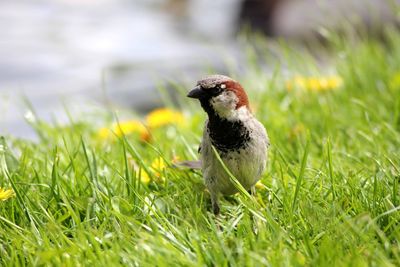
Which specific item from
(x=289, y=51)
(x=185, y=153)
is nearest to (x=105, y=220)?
(x=185, y=153)

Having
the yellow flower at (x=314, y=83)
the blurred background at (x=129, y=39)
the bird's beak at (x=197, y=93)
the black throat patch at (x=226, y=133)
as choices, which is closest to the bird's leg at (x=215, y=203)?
the black throat patch at (x=226, y=133)

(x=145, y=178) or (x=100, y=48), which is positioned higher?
(x=145, y=178)

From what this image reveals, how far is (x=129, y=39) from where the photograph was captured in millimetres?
10797

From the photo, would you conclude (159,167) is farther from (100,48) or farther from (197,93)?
(100,48)

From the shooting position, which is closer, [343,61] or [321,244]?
[321,244]

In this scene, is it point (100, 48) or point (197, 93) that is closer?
point (197, 93)

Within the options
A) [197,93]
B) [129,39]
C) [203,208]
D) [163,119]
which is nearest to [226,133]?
[197,93]

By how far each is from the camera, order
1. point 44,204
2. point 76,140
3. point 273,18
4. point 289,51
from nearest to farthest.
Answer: point 44,204 → point 76,140 → point 289,51 → point 273,18

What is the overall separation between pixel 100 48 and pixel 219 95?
7.41 meters

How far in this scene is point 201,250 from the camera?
2754 mm

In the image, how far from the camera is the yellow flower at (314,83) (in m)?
5.06

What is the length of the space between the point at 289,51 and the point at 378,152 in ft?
6.73

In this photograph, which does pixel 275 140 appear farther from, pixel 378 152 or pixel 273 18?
pixel 273 18

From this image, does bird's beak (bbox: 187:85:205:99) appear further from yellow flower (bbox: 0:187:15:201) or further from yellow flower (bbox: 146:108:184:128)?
yellow flower (bbox: 146:108:184:128)
